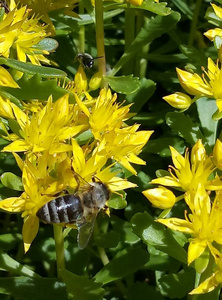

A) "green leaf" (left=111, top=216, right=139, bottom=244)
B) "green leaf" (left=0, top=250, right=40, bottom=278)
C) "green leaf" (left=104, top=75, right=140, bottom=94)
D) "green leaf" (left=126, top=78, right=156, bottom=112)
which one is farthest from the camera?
"green leaf" (left=126, top=78, right=156, bottom=112)

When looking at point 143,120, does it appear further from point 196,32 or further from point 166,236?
point 166,236

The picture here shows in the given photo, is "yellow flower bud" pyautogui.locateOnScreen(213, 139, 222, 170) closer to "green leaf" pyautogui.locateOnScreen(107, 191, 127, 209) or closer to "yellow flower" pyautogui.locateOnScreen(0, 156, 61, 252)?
"green leaf" pyautogui.locateOnScreen(107, 191, 127, 209)

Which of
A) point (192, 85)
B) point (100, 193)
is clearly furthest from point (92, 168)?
point (192, 85)

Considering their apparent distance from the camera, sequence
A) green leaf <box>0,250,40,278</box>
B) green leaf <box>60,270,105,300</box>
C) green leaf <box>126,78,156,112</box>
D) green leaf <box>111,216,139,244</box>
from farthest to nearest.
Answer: green leaf <box>126,78,156,112</box>
green leaf <box>111,216,139,244</box>
green leaf <box>0,250,40,278</box>
green leaf <box>60,270,105,300</box>

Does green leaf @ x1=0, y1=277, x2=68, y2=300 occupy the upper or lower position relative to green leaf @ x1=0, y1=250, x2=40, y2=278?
lower

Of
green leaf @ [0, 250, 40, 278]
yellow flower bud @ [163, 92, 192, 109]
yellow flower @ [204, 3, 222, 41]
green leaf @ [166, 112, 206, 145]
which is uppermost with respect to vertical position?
yellow flower @ [204, 3, 222, 41]

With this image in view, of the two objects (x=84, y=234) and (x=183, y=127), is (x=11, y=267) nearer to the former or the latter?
(x=84, y=234)

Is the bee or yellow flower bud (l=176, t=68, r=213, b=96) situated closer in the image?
the bee

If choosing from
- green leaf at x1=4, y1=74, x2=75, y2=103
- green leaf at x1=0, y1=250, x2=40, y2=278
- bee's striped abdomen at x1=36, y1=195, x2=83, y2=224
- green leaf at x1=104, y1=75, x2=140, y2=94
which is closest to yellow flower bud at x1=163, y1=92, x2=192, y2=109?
green leaf at x1=104, y1=75, x2=140, y2=94
